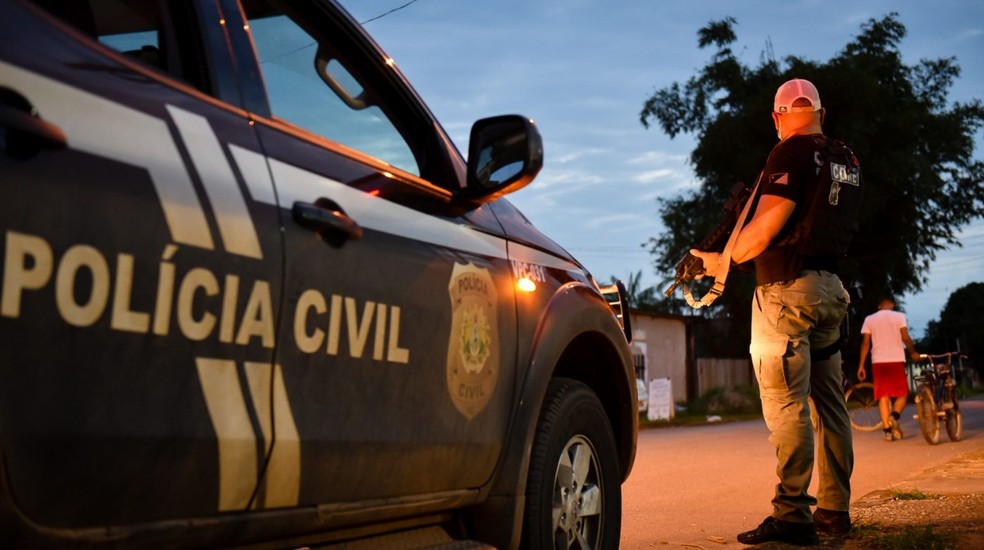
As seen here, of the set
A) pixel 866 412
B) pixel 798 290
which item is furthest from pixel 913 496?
pixel 866 412

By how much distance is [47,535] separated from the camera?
5.54ft

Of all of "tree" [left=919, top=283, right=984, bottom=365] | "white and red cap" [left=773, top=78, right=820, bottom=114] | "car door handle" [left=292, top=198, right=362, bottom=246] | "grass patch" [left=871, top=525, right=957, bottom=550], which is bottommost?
"grass patch" [left=871, top=525, right=957, bottom=550]

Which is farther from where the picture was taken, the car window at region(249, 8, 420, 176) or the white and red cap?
the white and red cap

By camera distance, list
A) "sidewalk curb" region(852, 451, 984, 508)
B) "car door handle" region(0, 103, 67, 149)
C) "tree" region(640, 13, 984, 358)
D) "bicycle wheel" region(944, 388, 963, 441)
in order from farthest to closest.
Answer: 1. "tree" region(640, 13, 984, 358)
2. "bicycle wheel" region(944, 388, 963, 441)
3. "sidewalk curb" region(852, 451, 984, 508)
4. "car door handle" region(0, 103, 67, 149)

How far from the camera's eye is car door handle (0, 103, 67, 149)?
165 centimetres

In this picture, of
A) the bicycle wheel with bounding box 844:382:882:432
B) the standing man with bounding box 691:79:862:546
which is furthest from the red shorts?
the standing man with bounding box 691:79:862:546

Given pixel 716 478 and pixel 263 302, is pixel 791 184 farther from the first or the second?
pixel 716 478

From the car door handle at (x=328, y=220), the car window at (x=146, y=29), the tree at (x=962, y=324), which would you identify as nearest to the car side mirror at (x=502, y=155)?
the car door handle at (x=328, y=220)

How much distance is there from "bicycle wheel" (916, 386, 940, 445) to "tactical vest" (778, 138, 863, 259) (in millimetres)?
8053

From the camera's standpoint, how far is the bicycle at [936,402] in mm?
12344

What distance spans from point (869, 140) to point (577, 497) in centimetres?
3472

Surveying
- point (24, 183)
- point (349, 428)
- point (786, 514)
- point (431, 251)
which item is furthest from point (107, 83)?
point (786, 514)

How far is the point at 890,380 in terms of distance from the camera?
42.3 feet

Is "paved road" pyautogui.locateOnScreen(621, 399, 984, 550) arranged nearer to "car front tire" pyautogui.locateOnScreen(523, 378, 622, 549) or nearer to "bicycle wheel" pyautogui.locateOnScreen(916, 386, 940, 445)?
"bicycle wheel" pyautogui.locateOnScreen(916, 386, 940, 445)
